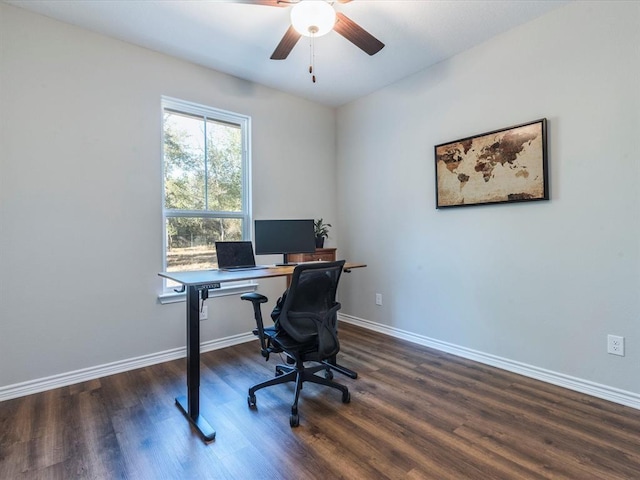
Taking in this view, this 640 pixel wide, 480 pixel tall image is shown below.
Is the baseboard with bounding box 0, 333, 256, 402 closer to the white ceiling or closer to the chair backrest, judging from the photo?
the chair backrest

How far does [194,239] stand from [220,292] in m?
0.58

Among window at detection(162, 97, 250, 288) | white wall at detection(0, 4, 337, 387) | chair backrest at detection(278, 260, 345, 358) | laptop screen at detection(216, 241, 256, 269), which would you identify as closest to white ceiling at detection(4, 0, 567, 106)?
white wall at detection(0, 4, 337, 387)

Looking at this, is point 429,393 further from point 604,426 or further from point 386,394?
point 604,426

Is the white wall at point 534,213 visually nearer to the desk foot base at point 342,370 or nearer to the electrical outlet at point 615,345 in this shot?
the electrical outlet at point 615,345

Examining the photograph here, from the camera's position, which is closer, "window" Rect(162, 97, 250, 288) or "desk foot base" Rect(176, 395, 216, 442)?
"desk foot base" Rect(176, 395, 216, 442)

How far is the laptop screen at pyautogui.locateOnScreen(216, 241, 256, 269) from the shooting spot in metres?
2.67

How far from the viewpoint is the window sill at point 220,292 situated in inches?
114

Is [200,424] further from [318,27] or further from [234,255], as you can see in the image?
[318,27]

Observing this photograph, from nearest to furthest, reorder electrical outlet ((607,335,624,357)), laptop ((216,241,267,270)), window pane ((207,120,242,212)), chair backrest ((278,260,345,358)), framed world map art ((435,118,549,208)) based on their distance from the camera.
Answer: chair backrest ((278,260,345,358)) → electrical outlet ((607,335,624,357)) → framed world map art ((435,118,549,208)) → laptop ((216,241,267,270)) → window pane ((207,120,242,212))

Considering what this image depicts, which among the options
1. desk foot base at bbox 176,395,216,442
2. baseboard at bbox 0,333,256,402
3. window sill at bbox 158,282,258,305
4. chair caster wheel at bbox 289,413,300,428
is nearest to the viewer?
desk foot base at bbox 176,395,216,442

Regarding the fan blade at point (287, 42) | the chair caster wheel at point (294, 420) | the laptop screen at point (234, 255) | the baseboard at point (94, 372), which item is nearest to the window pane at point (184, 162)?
the laptop screen at point (234, 255)

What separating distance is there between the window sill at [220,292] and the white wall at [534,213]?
1.46 metres

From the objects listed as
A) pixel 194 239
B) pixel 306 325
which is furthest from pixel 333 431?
pixel 194 239

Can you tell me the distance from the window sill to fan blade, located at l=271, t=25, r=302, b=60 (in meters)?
1.95
